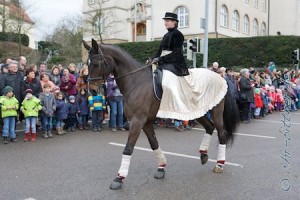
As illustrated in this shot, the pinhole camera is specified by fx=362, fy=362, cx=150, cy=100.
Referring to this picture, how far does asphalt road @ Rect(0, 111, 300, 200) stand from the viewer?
5211mm

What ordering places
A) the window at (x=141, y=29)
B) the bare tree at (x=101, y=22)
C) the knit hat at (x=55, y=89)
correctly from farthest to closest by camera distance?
the window at (x=141, y=29) < the bare tree at (x=101, y=22) < the knit hat at (x=55, y=89)

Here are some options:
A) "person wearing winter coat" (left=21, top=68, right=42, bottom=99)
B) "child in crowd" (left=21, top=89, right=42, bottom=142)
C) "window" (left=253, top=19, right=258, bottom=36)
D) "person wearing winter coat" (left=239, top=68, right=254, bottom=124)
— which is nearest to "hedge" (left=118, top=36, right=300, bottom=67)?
"person wearing winter coat" (left=239, top=68, right=254, bottom=124)

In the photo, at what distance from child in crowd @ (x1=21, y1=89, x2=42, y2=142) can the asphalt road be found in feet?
1.23

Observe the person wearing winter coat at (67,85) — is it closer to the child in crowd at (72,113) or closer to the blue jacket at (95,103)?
the child in crowd at (72,113)

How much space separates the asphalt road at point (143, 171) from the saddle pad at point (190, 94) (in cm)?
108

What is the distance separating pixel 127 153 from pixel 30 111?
15.5 feet

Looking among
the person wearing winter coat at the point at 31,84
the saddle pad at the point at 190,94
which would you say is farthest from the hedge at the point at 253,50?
the saddle pad at the point at 190,94

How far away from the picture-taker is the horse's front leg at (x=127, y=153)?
545cm

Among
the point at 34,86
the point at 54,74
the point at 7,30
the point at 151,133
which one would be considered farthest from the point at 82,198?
the point at 7,30

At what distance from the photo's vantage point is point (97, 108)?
10.8 metres

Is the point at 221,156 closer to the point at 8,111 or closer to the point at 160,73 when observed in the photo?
the point at 160,73

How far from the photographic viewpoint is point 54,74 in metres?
11.5

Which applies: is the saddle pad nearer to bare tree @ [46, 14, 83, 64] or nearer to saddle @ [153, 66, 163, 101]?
saddle @ [153, 66, 163, 101]

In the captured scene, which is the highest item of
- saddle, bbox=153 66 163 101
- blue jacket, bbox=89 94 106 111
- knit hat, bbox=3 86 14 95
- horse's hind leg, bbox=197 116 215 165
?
saddle, bbox=153 66 163 101
